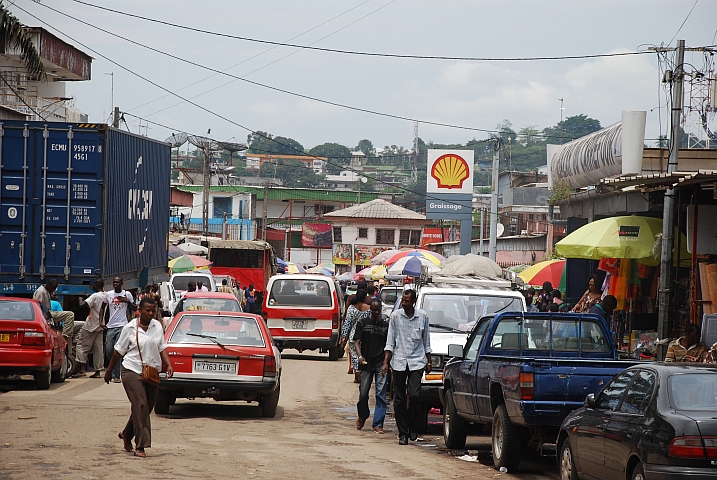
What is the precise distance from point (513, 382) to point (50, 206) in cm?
1190

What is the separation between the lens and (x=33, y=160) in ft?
62.4

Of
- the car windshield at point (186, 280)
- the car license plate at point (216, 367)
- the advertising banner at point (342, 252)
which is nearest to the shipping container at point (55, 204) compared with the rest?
the car license plate at point (216, 367)

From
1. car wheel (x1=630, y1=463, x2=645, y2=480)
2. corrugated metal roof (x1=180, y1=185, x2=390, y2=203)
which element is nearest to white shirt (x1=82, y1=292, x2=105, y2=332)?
car wheel (x1=630, y1=463, x2=645, y2=480)

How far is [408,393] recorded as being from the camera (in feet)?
42.2

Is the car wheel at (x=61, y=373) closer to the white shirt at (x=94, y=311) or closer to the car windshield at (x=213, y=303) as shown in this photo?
the white shirt at (x=94, y=311)

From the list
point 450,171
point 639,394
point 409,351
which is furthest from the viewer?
point 450,171

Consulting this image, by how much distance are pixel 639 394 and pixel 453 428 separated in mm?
4345

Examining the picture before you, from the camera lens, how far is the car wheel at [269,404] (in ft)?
45.8

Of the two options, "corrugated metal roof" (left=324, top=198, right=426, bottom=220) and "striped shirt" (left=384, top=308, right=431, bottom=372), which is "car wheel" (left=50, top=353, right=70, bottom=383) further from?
"corrugated metal roof" (left=324, top=198, right=426, bottom=220)

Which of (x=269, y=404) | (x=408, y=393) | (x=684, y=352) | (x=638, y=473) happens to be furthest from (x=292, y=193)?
(x=638, y=473)

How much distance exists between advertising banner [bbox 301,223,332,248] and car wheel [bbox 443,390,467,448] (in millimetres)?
72834

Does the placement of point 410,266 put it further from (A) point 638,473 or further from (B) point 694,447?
(B) point 694,447

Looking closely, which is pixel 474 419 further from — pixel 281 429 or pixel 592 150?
pixel 592 150

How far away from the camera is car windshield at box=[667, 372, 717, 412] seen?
7.51 meters
